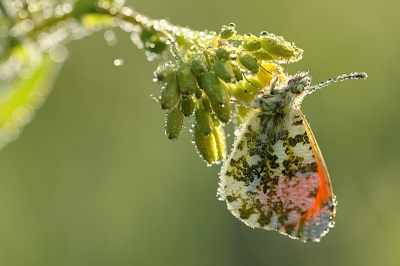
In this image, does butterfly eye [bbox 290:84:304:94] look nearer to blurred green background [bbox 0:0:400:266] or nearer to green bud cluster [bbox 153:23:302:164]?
green bud cluster [bbox 153:23:302:164]

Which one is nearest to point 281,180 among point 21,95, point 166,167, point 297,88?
point 297,88

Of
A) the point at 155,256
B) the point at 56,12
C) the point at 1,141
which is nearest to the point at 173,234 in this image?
the point at 155,256

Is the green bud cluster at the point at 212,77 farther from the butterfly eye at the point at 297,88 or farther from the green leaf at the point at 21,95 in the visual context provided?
the green leaf at the point at 21,95

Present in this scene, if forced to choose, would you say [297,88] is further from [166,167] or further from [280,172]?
[166,167]

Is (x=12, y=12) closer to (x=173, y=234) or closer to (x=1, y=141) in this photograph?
(x=1, y=141)

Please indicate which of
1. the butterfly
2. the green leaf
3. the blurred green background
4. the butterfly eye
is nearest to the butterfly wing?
the butterfly
